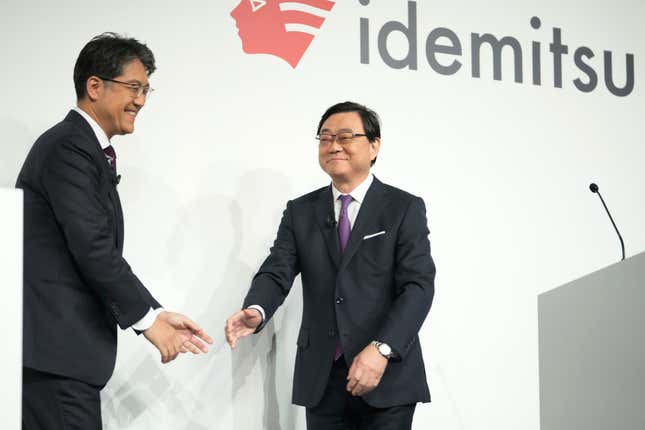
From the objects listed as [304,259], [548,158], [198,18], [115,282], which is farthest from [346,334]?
[548,158]

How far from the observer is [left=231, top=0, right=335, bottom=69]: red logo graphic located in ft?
11.8

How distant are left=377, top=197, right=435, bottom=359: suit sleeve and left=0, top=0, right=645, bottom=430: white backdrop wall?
0.96 metres

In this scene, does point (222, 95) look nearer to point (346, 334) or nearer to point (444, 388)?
point (346, 334)

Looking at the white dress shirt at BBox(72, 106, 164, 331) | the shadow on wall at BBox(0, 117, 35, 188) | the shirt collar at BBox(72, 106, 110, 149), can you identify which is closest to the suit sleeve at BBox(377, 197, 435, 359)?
the white dress shirt at BBox(72, 106, 164, 331)

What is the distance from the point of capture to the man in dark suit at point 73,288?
2227mm

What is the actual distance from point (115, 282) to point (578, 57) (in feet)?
10.4

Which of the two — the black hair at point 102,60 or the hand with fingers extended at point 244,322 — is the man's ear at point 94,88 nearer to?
the black hair at point 102,60

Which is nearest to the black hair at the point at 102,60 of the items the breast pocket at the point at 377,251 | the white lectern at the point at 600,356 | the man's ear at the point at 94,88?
the man's ear at the point at 94,88

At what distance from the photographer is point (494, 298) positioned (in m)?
4.12

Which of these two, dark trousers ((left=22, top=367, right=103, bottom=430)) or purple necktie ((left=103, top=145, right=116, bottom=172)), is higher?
purple necktie ((left=103, top=145, right=116, bottom=172))

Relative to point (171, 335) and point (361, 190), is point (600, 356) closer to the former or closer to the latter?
point (361, 190)

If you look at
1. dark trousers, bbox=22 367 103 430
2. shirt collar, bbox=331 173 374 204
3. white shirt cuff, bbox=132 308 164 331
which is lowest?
dark trousers, bbox=22 367 103 430

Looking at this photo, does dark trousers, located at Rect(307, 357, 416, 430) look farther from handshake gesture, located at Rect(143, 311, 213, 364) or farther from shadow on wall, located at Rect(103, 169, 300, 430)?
shadow on wall, located at Rect(103, 169, 300, 430)

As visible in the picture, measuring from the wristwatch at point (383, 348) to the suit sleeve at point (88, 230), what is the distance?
72 centimetres
